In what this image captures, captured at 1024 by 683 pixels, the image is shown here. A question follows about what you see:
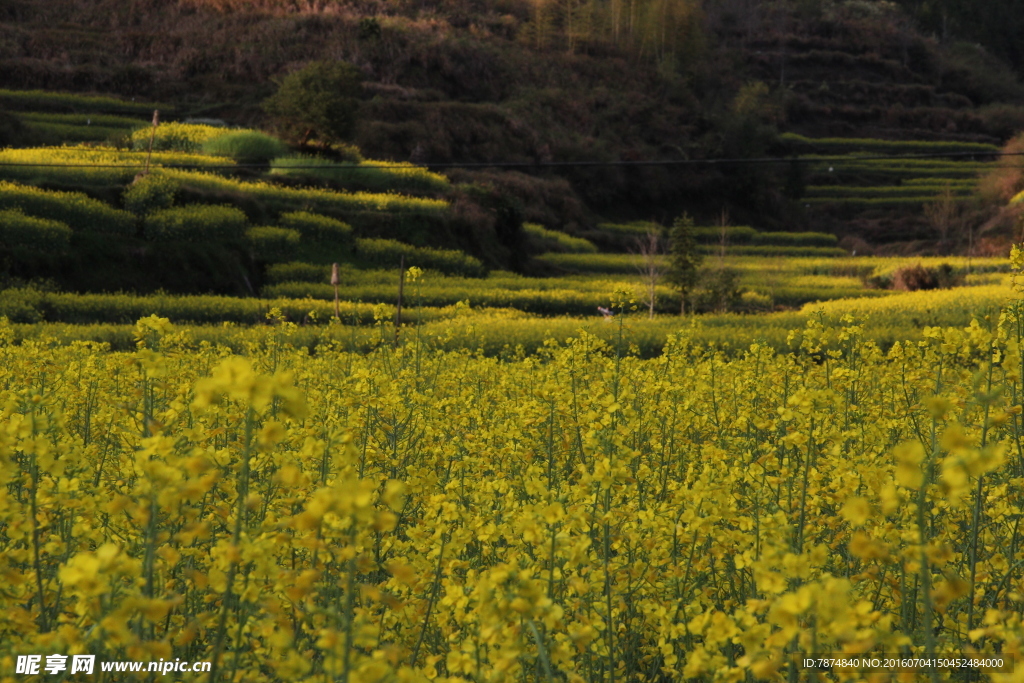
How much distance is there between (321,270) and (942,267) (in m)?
22.4

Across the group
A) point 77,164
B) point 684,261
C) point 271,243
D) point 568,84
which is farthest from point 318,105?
point 568,84

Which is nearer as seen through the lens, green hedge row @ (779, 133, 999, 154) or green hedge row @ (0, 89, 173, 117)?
green hedge row @ (0, 89, 173, 117)

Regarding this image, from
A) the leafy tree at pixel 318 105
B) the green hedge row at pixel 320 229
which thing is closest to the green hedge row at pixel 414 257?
the green hedge row at pixel 320 229

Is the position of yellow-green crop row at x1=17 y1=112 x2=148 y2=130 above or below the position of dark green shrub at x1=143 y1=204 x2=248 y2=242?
above

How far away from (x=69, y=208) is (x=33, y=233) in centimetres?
151

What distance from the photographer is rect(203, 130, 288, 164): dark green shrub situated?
108ft

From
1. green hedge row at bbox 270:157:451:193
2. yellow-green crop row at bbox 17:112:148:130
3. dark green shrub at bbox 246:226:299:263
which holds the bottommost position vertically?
dark green shrub at bbox 246:226:299:263

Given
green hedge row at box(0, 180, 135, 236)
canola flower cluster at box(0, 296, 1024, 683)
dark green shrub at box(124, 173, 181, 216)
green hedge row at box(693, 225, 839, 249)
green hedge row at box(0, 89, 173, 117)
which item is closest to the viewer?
canola flower cluster at box(0, 296, 1024, 683)

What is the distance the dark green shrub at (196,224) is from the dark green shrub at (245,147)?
8.49 m

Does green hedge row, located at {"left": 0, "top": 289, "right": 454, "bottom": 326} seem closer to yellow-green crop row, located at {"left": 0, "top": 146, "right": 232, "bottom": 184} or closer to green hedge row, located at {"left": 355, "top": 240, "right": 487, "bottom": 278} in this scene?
yellow-green crop row, located at {"left": 0, "top": 146, "right": 232, "bottom": 184}

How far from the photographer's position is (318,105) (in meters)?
33.7

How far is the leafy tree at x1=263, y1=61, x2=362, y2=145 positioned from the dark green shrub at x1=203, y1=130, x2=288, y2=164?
59.9 inches

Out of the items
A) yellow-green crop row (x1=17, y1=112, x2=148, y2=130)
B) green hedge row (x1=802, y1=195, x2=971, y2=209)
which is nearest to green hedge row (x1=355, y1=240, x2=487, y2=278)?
yellow-green crop row (x1=17, y1=112, x2=148, y2=130)

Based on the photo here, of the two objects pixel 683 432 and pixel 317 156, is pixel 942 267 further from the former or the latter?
pixel 683 432
